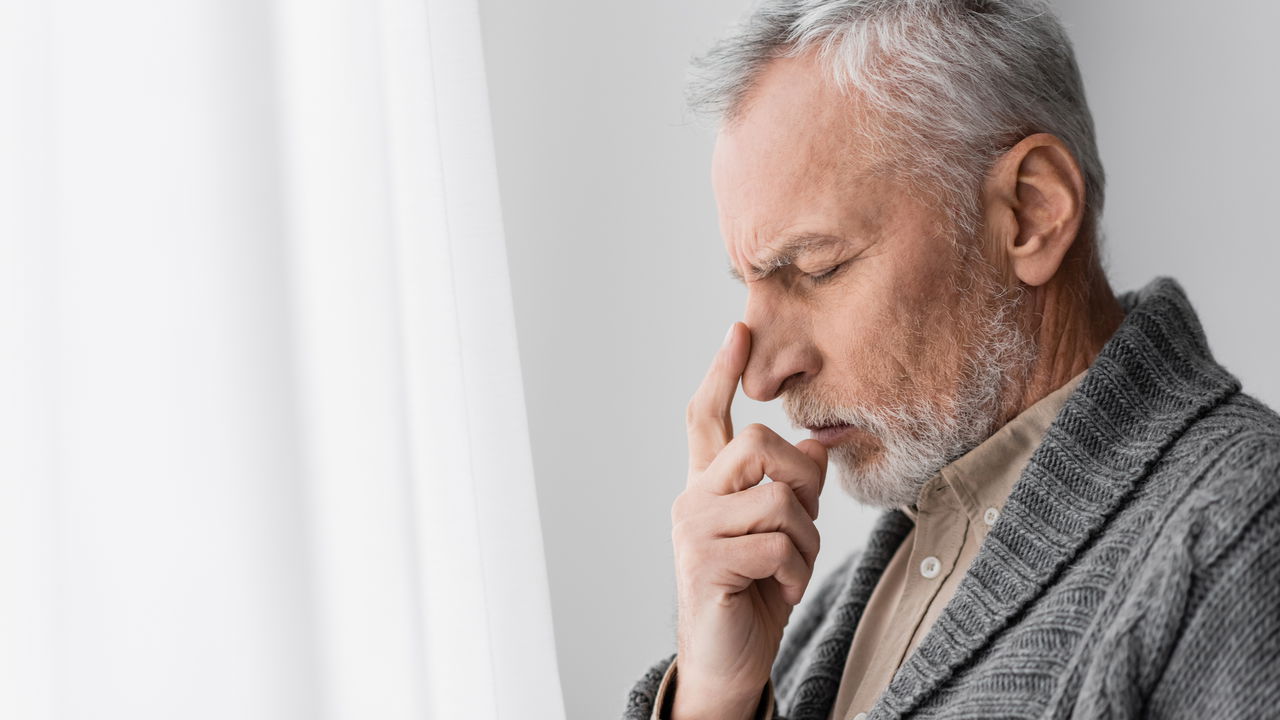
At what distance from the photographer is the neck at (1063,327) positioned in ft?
3.67

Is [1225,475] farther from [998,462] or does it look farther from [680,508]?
[680,508]

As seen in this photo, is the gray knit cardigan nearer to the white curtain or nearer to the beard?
the beard

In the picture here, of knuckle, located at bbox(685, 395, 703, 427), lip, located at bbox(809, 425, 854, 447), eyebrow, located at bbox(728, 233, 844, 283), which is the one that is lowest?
lip, located at bbox(809, 425, 854, 447)

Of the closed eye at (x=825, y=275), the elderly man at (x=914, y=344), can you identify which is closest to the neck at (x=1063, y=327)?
the elderly man at (x=914, y=344)

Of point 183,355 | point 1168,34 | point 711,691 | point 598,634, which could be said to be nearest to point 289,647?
point 183,355

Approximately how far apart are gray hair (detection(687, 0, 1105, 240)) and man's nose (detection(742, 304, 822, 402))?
0.21 meters

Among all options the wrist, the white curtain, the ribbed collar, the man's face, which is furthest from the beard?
the white curtain

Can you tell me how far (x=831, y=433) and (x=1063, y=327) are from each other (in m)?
0.29

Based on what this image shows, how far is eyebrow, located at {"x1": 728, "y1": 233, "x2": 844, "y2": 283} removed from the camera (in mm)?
1082

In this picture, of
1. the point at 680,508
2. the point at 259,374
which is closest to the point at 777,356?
the point at 680,508

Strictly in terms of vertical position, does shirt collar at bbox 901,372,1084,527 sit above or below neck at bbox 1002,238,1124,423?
below

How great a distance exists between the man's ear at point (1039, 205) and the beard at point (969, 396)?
29 millimetres

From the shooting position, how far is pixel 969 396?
3.61 feet

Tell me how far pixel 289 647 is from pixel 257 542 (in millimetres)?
106
